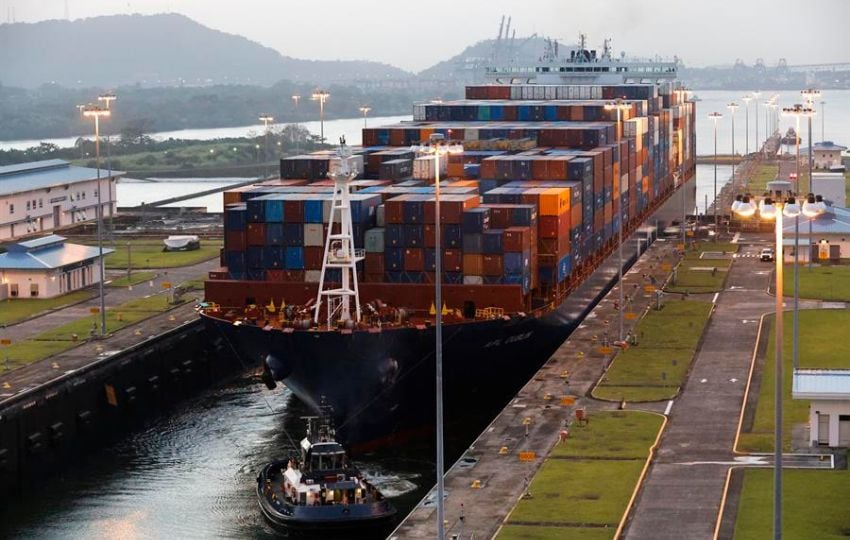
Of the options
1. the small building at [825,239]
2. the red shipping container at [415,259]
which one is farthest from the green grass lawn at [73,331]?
the small building at [825,239]

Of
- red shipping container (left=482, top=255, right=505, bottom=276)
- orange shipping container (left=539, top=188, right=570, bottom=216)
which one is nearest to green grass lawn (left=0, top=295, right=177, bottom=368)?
red shipping container (left=482, top=255, right=505, bottom=276)

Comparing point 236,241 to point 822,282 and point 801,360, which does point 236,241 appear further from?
point 822,282

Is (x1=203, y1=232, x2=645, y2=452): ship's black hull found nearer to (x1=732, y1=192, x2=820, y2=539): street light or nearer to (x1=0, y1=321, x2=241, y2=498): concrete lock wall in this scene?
(x1=0, y1=321, x2=241, y2=498): concrete lock wall

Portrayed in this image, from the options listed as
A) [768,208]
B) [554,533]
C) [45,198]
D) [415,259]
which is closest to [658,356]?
[415,259]

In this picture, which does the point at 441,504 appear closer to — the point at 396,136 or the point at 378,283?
the point at 378,283

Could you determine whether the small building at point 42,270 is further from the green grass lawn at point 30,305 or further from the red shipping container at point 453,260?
the red shipping container at point 453,260

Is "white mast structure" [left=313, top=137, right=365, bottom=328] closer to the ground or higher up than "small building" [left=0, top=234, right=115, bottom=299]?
higher up
